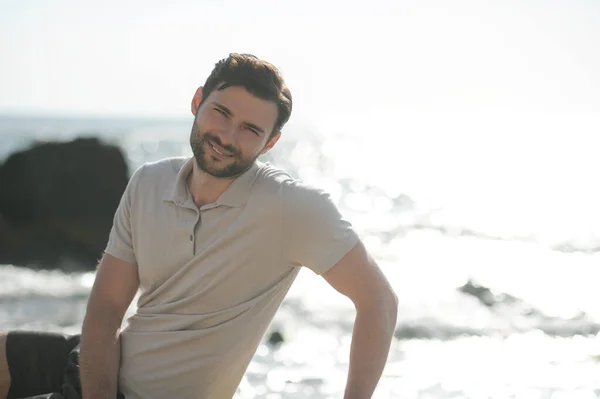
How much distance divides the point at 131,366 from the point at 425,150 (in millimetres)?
55716

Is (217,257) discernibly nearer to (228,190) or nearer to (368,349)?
(228,190)

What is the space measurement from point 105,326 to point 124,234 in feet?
1.13

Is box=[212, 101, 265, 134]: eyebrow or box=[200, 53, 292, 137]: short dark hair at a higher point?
box=[200, 53, 292, 137]: short dark hair

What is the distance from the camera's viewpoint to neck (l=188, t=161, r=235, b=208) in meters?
3.07

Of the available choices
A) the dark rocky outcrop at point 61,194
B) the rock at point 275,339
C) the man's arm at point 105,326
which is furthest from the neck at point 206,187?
the dark rocky outcrop at point 61,194

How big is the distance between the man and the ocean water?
450cm

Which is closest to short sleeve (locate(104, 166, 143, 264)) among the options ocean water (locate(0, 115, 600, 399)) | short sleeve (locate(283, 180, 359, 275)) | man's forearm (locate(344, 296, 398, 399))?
short sleeve (locate(283, 180, 359, 275))

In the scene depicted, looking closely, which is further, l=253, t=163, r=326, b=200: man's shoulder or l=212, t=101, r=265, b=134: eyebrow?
l=212, t=101, r=265, b=134: eyebrow

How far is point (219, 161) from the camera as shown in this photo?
3039mm

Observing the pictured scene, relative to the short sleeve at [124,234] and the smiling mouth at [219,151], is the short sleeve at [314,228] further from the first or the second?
the short sleeve at [124,234]

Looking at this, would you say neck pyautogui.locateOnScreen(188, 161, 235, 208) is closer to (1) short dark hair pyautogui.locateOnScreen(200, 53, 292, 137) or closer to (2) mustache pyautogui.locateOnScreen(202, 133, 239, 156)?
(2) mustache pyautogui.locateOnScreen(202, 133, 239, 156)

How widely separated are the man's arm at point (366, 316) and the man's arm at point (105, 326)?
2.70 feet

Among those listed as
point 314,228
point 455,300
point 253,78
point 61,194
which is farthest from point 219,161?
point 61,194

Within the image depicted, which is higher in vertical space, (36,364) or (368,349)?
(368,349)
